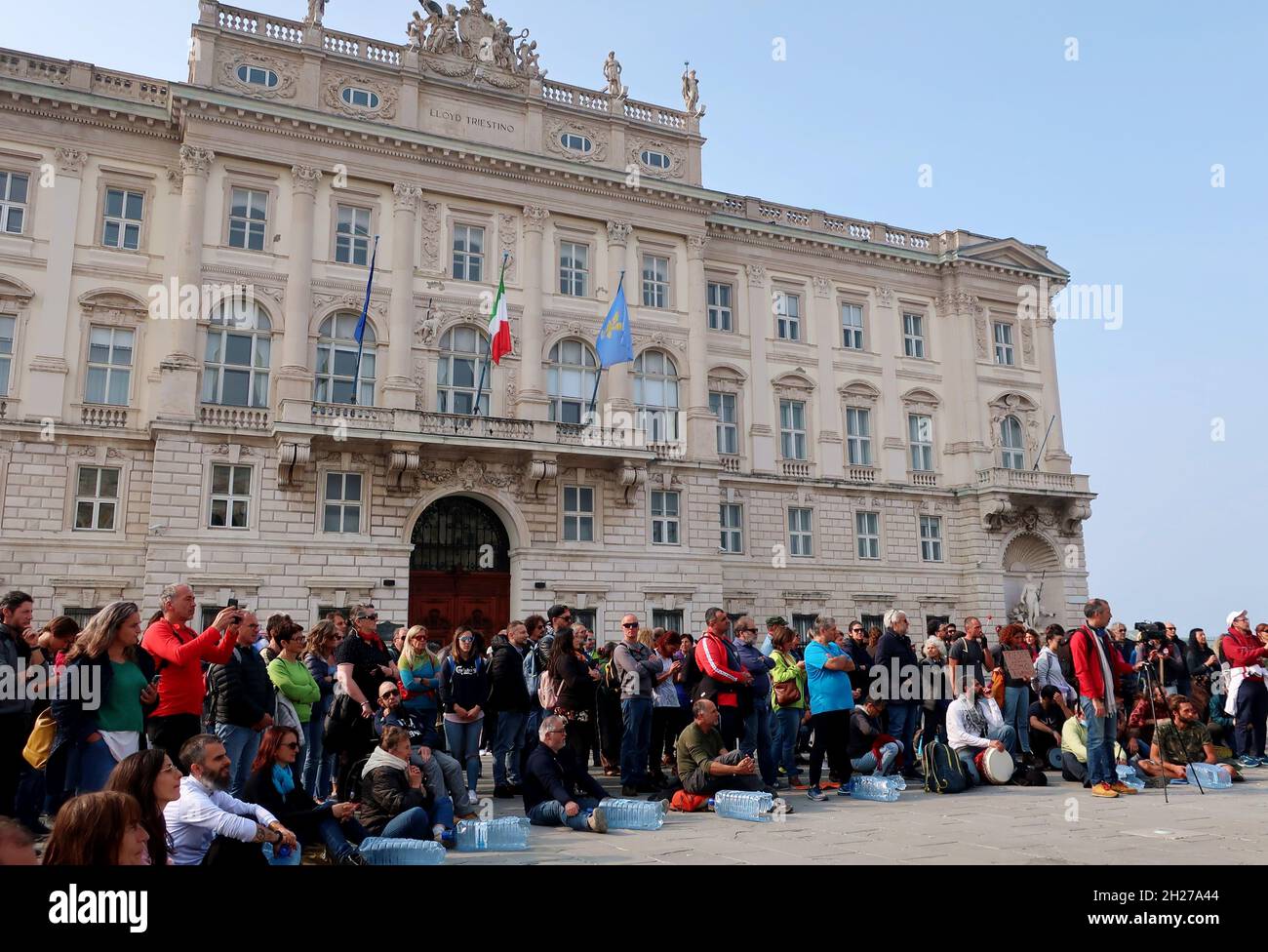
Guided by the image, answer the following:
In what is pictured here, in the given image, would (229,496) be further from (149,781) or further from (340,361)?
(149,781)

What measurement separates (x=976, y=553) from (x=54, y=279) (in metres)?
29.4

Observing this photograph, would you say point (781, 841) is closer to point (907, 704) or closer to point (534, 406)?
point (907, 704)

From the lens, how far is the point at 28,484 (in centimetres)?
2389

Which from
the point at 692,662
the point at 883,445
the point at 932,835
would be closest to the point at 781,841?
the point at 932,835

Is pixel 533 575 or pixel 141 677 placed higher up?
pixel 533 575

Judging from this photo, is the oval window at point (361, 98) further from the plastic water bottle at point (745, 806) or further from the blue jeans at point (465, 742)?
the plastic water bottle at point (745, 806)

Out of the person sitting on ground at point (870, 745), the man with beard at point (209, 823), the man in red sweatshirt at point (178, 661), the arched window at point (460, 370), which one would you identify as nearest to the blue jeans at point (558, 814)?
the man in red sweatshirt at point (178, 661)

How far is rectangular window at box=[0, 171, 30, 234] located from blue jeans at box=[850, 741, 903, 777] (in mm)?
24152

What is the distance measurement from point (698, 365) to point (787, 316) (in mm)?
5349

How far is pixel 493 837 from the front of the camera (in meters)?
9.07

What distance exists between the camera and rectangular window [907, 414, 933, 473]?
36.0 metres

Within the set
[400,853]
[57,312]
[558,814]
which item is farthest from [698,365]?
[400,853]

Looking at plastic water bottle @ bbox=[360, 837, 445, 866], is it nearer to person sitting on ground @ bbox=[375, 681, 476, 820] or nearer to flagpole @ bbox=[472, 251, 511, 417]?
person sitting on ground @ bbox=[375, 681, 476, 820]

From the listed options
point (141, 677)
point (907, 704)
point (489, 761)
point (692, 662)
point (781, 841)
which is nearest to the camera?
point (141, 677)
